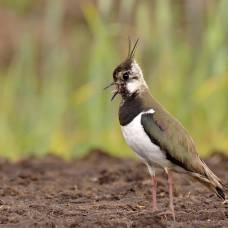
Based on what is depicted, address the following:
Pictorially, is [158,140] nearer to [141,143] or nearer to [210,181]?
[141,143]

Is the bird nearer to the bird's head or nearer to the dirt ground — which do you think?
the bird's head

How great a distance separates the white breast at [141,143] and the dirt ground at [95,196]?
31 centimetres

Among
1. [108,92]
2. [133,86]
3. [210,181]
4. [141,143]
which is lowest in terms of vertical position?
[210,181]

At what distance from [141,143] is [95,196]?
3.94ft

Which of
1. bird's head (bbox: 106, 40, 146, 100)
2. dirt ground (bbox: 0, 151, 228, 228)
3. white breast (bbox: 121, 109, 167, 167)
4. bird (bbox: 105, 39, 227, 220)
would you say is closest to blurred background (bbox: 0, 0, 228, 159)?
dirt ground (bbox: 0, 151, 228, 228)

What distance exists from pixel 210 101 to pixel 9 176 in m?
2.87

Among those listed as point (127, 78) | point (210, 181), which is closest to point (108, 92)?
point (127, 78)

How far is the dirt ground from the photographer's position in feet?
19.8

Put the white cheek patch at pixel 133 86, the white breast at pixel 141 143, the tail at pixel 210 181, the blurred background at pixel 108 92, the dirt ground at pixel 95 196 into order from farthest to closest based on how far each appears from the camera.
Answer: the blurred background at pixel 108 92, the white cheek patch at pixel 133 86, the tail at pixel 210 181, the white breast at pixel 141 143, the dirt ground at pixel 95 196

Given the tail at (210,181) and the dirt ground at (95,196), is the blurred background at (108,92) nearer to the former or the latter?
the dirt ground at (95,196)

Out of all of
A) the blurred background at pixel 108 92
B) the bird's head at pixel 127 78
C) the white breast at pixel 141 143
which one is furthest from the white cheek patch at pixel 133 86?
the blurred background at pixel 108 92

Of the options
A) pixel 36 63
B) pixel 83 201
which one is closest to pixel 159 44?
pixel 83 201

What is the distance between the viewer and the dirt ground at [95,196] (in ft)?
19.8

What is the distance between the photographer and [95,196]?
7.38 m
